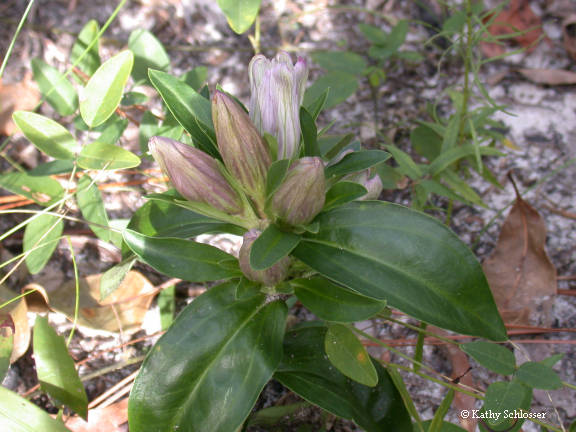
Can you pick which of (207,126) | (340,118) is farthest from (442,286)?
(340,118)

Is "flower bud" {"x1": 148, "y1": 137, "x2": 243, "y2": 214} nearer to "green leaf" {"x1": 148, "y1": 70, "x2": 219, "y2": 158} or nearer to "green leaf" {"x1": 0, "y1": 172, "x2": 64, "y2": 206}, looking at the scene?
"green leaf" {"x1": 148, "y1": 70, "x2": 219, "y2": 158}

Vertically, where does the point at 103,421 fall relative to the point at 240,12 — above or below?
below

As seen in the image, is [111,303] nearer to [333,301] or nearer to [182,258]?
[182,258]

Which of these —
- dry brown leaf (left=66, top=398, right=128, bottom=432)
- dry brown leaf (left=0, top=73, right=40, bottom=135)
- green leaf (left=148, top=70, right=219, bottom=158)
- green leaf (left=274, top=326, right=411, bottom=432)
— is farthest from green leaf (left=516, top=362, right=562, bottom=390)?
dry brown leaf (left=0, top=73, right=40, bottom=135)

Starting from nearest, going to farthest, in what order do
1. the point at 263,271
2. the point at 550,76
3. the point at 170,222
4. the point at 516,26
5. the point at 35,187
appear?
the point at 263,271, the point at 170,222, the point at 35,187, the point at 550,76, the point at 516,26

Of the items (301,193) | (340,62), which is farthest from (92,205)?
(340,62)

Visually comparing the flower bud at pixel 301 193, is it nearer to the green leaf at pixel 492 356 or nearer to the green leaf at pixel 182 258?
the green leaf at pixel 182 258

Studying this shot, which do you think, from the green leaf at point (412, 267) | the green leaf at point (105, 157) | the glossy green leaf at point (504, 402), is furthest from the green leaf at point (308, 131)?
the glossy green leaf at point (504, 402)
